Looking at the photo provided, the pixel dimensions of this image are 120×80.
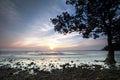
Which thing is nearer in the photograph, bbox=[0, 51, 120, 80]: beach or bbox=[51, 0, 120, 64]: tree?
bbox=[0, 51, 120, 80]: beach

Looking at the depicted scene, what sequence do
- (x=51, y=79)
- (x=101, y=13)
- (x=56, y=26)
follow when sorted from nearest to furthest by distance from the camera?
(x=51, y=79) → (x=101, y=13) → (x=56, y=26)

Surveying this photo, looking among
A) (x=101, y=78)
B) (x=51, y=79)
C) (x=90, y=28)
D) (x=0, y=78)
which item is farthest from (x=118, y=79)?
(x=90, y=28)

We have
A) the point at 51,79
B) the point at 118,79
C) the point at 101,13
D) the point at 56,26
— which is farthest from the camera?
the point at 56,26

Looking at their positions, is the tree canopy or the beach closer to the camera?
the beach

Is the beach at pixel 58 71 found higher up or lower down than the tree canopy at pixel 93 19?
lower down

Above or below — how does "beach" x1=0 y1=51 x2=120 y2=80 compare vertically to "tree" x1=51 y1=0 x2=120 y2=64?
below

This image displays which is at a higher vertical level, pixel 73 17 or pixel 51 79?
pixel 73 17

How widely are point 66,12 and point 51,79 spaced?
21412mm

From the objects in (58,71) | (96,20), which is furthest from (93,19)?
(58,71)

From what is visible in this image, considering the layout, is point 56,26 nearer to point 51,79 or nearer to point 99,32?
point 99,32

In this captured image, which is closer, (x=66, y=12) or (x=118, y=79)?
(x=118, y=79)

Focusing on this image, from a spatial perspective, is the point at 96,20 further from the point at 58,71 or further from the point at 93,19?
the point at 58,71

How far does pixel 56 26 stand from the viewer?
3497 centimetres

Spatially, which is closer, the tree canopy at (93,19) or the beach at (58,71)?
the beach at (58,71)
